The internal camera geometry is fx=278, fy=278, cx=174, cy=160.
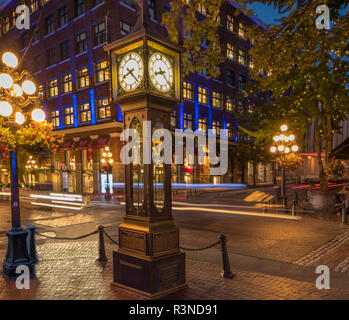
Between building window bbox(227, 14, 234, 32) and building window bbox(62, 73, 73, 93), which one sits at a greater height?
building window bbox(227, 14, 234, 32)

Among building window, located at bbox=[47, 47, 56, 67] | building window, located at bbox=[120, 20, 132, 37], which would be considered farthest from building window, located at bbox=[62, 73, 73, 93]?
building window, located at bbox=[120, 20, 132, 37]

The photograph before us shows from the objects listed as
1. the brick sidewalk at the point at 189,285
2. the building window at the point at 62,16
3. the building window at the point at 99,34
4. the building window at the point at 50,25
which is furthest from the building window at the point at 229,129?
the brick sidewalk at the point at 189,285

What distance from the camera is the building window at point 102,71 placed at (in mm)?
26625

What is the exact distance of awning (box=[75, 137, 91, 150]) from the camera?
89.8 ft

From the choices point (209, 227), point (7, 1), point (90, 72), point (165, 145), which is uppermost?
point (7, 1)

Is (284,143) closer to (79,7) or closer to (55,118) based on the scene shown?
(79,7)

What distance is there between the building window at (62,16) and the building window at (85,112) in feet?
30.1

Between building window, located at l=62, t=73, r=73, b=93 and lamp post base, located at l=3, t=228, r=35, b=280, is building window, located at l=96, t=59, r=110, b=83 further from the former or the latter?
lamp post base, located at l=3, t=228, r=35, b=280

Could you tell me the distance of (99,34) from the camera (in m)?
26.6

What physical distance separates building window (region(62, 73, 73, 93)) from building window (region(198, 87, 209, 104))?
576 inches

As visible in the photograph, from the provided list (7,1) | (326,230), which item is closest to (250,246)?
(326,230)

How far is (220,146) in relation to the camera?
3612 cm

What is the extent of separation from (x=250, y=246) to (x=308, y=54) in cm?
673

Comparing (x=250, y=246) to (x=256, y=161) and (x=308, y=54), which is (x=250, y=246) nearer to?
(x=308, y=54)
